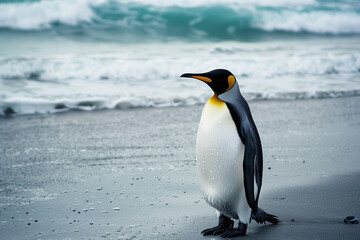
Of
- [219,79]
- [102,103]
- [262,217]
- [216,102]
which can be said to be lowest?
[102,103]

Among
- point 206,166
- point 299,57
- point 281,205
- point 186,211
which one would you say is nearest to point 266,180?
point 281,205

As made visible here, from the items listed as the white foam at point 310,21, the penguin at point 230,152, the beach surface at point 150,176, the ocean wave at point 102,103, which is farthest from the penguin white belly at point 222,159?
the white foam at point 310,21

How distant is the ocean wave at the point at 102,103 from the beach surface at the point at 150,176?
43 centimetres

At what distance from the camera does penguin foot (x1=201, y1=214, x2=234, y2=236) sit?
2504 mm

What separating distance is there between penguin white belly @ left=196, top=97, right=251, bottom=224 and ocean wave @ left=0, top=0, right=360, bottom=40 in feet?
35.4

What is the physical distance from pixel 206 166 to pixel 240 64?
786cm

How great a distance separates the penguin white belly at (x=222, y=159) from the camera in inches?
95.0

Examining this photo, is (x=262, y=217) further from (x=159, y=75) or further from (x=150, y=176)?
(x=159, y=75)

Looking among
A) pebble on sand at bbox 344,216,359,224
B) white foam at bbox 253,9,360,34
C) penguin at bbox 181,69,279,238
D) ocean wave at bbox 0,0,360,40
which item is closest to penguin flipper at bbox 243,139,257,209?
penguin at bbox 181,69,279,238

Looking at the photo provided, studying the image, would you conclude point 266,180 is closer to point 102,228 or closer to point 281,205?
point 281,205

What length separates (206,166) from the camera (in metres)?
2.51

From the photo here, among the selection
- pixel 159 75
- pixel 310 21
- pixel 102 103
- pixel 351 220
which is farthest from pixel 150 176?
pixel 310 21

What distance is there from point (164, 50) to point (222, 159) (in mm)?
9840

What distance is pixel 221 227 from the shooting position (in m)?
2.54
